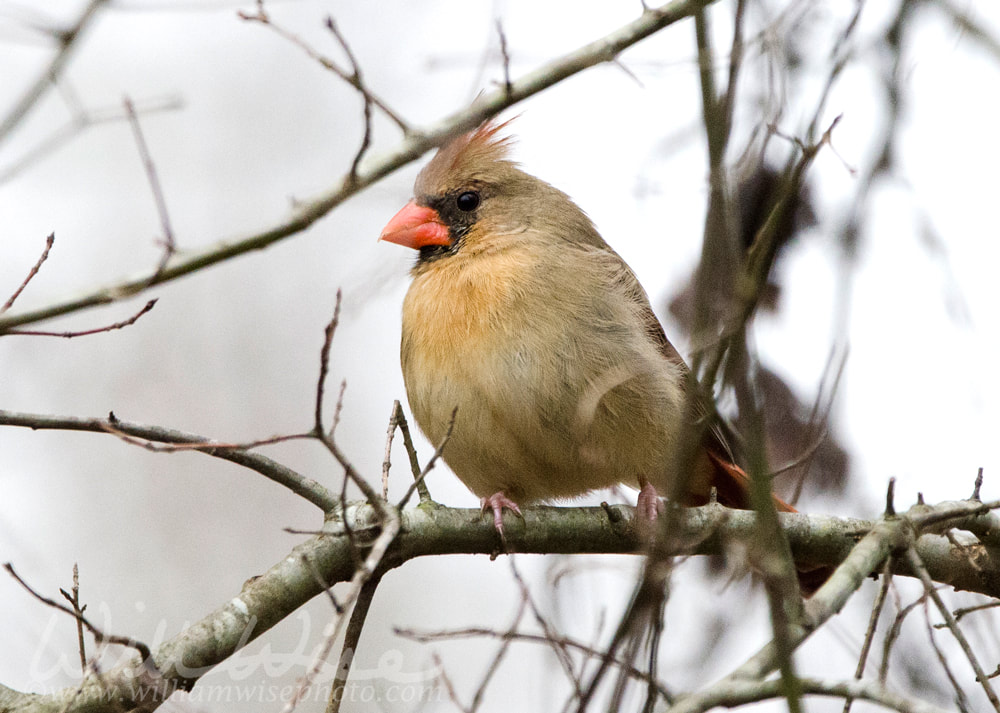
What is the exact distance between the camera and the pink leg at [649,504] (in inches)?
156

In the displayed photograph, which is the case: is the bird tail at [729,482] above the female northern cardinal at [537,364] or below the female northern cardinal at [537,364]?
below

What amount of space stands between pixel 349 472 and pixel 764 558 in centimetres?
105

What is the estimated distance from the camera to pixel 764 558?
1.96m

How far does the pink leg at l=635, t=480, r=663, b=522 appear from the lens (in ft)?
13.0

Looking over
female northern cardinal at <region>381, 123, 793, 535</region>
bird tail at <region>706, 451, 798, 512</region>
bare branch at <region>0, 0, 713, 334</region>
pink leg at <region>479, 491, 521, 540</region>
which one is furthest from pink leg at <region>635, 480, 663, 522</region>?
bare branch at <region>0, 0, 713, 334</region>

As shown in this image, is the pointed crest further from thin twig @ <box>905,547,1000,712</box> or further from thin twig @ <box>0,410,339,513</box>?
thin twig @ <box>905,547,1000,712</box>

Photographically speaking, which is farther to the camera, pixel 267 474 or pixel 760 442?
pixel 267 474

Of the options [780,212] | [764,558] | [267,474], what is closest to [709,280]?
[780,212]

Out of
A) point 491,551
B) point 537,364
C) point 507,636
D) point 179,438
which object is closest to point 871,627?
point 507,636

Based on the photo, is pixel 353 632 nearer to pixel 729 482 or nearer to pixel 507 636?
pixel 507 636

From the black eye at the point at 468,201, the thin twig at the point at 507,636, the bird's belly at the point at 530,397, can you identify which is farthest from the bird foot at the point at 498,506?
the black eye at the point at 468,201

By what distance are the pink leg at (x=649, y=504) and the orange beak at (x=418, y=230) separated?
1.35m

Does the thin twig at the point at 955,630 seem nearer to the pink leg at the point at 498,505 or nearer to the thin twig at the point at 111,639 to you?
the pink leg at the point at 498,505

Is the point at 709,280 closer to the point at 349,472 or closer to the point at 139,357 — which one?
the point at 349,472
